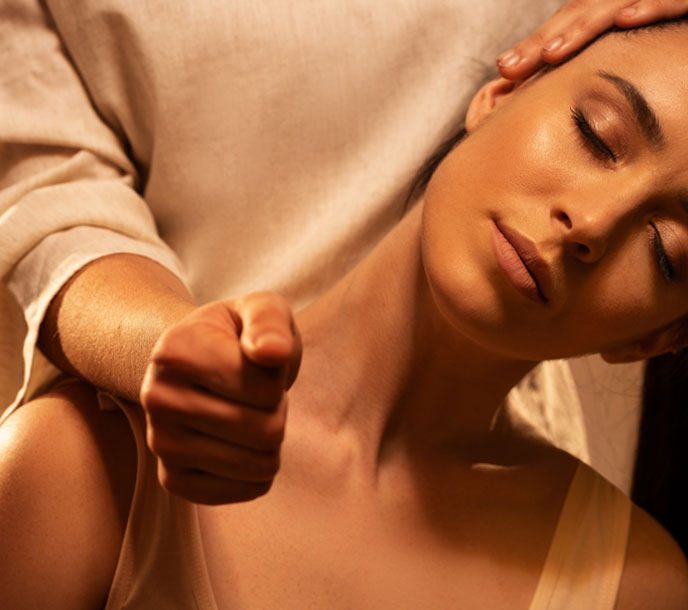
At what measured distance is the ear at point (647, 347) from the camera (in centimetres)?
87

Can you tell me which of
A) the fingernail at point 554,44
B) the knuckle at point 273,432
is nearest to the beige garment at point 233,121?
the fingernail at point 554,44

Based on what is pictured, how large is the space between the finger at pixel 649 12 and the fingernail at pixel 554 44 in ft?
0.18

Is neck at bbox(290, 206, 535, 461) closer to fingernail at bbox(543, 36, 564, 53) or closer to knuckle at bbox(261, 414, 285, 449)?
fingernail at bbox(543, 36, 564, 53)

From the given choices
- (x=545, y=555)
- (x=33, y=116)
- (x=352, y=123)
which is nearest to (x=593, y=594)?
(x=545, y=555)

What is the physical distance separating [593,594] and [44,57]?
0.83m

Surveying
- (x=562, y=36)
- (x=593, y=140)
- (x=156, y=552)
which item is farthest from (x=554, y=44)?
(x=156, y=552)

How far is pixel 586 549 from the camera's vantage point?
0.92m

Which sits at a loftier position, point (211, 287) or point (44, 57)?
point (44, 57)

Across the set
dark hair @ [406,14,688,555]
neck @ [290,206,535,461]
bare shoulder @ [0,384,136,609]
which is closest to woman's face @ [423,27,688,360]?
neck @ [290,206,535,461]

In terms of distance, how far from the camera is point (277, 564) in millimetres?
815

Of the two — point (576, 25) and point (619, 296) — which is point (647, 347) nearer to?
point (619, 296)

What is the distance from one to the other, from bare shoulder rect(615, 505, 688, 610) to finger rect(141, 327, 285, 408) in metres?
0.55

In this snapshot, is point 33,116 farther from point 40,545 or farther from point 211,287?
point 40,545

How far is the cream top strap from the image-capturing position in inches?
34.8
